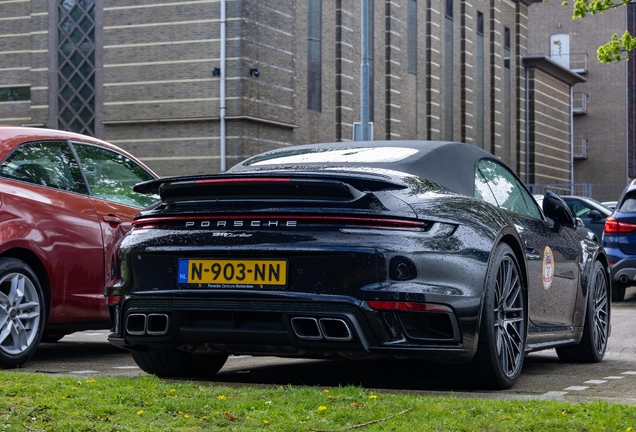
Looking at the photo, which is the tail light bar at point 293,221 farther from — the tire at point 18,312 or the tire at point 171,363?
the tire at point 18,312

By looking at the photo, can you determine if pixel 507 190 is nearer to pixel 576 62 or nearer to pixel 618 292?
pixel 618 292

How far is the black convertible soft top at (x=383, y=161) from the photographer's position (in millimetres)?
6090

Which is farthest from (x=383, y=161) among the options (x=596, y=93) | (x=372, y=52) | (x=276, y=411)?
(x=596, y=93)

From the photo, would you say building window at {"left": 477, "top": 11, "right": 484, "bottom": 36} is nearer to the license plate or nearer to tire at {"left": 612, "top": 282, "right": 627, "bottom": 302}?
tire at {"left": 612, "top": 282, "right": 627, "bottom": 302}

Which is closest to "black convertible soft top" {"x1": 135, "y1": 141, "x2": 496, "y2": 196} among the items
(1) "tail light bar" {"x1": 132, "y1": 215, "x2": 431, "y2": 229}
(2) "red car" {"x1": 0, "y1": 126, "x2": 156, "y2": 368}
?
(1) "tail light bar" {"x1": 132, "y1": 215, "x2": 431, "y2": 229}

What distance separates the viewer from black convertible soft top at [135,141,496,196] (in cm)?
609

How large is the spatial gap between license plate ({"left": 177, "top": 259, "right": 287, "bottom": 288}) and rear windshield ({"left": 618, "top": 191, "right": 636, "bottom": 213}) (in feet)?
34.0

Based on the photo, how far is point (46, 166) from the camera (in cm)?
786

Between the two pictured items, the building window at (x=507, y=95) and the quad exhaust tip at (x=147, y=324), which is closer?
the quad exhaust tip at (x=147, y=324)

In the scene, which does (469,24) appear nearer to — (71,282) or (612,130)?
(612,130)

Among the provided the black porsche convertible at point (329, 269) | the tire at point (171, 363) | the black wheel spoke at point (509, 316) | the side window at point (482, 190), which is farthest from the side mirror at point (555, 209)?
the tire at point (171, 363)

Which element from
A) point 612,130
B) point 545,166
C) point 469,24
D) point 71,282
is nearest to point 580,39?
point 612,130

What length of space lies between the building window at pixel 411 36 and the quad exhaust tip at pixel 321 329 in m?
42.3

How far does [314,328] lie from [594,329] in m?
3.11
